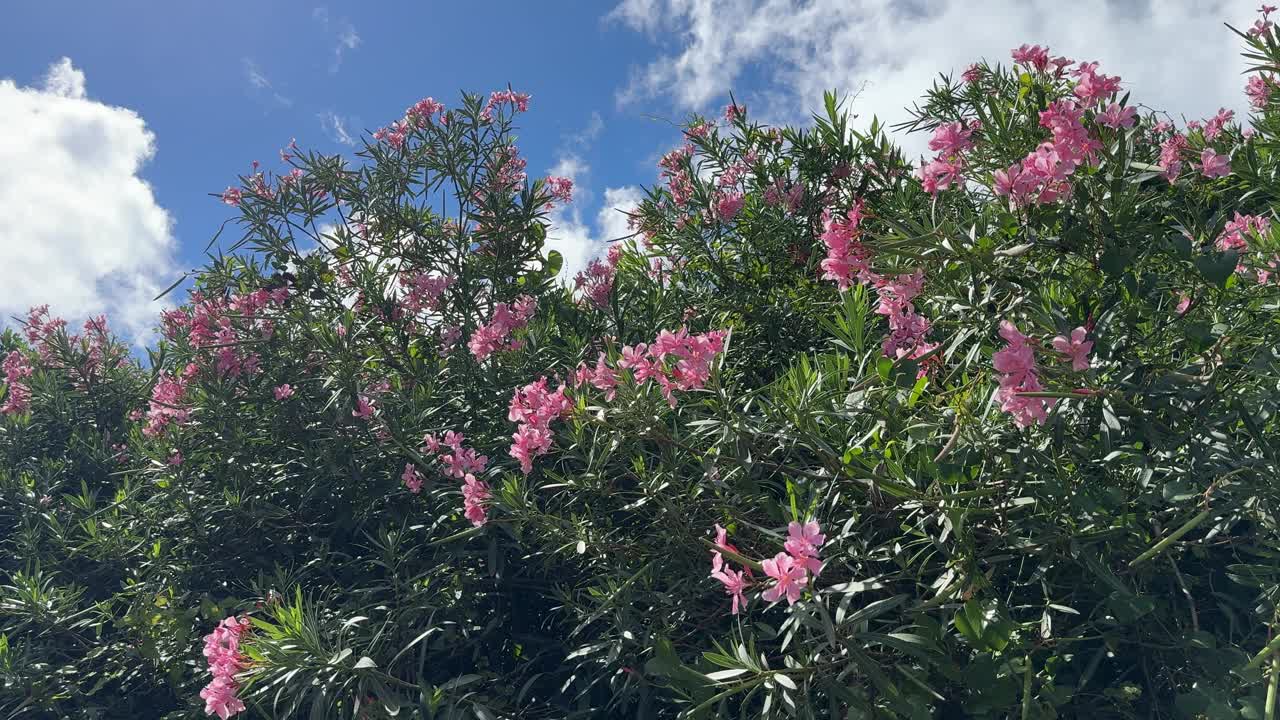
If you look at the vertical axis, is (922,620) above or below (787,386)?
below

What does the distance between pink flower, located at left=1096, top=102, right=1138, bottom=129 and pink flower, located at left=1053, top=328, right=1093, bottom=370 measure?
52cm

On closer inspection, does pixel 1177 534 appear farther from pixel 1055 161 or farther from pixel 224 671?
pixel 224 671

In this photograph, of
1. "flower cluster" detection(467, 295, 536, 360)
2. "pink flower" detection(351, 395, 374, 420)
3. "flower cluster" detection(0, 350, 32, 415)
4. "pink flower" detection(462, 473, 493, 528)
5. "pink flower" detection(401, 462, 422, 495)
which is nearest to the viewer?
"pink flower" detection(462, 473, 493, 528)

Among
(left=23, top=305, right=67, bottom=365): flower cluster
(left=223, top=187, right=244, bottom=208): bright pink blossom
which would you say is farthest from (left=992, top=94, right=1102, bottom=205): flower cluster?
(left=23, top=305, right=67, bottom=365): flower cluster

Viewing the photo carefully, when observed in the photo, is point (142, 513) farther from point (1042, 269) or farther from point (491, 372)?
point (1042, 269)

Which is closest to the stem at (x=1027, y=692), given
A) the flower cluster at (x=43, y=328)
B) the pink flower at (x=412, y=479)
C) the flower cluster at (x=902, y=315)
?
the flower cluster at (x=902, y=315)

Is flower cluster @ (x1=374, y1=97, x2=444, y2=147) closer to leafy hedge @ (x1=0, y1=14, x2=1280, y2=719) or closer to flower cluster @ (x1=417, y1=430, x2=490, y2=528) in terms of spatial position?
leafy hedge @ (x1=0, y1=14, x2=1280, y2=719)

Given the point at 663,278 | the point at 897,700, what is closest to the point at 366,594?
the point at 897,700

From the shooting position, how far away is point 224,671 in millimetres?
1964

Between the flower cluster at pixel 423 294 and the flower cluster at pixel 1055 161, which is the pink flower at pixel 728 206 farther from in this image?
the flower cluster at pixel 1055 161

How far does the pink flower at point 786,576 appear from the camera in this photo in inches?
55.4

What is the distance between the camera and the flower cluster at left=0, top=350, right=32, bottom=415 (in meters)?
4.37

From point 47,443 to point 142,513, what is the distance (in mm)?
1730

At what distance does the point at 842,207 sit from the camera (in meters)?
2.77
